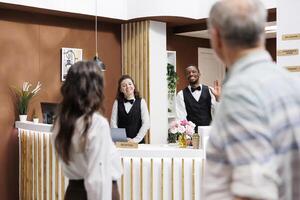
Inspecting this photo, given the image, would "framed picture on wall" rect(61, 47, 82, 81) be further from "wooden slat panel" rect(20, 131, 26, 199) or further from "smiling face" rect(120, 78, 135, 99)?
"smiling face" rect(120, 78, 135, 99)

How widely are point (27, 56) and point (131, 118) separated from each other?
1.73 metres

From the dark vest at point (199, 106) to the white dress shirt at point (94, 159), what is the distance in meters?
3.90

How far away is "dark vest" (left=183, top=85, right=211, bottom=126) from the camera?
6.28 metres

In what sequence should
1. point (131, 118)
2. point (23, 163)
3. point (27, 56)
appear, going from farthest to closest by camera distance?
point (27, 56), point (23, 163), point (131, 118)

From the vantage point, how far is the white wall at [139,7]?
6.52 metres

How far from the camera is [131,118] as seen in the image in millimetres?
5711

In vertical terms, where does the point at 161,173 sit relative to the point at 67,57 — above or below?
below

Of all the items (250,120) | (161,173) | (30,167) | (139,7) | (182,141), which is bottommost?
(30,167)

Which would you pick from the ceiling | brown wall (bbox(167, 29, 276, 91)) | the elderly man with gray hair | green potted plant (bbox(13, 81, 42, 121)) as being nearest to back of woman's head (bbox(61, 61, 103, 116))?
the elderly man with gray hair

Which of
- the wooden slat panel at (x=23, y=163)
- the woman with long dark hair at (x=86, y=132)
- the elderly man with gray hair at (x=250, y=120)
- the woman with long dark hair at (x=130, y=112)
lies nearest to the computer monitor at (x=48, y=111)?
the wooden slat panel at (x=23, y=163)

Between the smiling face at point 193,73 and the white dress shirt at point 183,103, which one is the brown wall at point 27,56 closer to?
the white dress shirt at point 183,103

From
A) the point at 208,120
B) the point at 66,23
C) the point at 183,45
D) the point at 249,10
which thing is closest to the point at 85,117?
the point at 249,10

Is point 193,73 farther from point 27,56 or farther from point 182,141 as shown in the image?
point 27,56

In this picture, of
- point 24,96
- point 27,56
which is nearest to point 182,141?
point 24,96
